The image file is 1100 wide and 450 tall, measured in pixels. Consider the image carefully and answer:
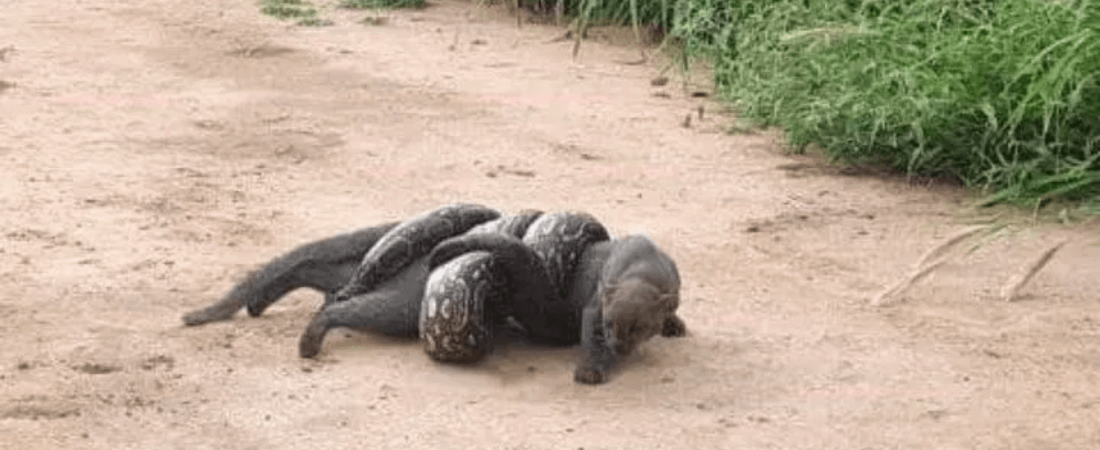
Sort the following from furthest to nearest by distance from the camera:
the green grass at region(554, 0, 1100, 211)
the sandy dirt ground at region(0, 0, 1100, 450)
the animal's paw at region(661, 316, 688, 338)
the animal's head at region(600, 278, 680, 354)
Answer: the green grass at region(554, 0, 1100, 211), the animal's paw at region(661, 316, 688, 338), the animal's head at region(600, 278, 680, 354), the sandy dirt ground at region(0, 0, 1100, 450)

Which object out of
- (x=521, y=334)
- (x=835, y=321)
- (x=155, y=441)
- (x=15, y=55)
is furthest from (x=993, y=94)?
(x=15, y=55)

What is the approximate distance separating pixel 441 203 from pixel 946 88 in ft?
5.65

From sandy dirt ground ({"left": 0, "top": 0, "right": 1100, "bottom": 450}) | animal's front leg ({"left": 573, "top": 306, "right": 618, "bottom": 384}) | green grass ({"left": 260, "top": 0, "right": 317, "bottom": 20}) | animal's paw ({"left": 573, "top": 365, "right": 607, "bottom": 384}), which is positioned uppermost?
animal's front leg ({"left": 573, "top": 306, "right": 618, "bottom": 384})

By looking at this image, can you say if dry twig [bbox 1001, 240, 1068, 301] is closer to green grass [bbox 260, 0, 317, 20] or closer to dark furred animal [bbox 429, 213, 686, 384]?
dark furred animal [bbox 429, 213, 686, 384]

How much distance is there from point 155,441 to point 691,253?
6.87 feet

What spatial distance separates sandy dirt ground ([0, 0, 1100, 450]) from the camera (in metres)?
4.27

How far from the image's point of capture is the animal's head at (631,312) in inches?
176

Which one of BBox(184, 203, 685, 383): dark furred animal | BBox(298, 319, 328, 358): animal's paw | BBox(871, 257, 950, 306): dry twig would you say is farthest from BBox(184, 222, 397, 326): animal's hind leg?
BBox(871, 257, 950, 306): dry twig

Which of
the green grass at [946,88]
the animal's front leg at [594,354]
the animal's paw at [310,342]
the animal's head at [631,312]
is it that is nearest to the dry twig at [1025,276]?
the green grass at [946,88]

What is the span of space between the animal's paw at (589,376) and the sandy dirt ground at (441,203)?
0.03 m

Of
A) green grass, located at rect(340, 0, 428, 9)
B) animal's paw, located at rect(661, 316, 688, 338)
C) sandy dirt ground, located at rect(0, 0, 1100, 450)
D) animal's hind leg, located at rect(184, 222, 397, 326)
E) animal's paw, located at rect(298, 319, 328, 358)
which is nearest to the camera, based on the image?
sandy dirt ground, located at rect(0, 0, 1100, 450)

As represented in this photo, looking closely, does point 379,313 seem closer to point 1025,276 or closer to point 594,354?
point 594,354

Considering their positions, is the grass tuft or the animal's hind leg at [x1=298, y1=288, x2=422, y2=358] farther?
the grass tuft

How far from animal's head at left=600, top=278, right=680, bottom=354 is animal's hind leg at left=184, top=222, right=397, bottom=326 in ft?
2.70
